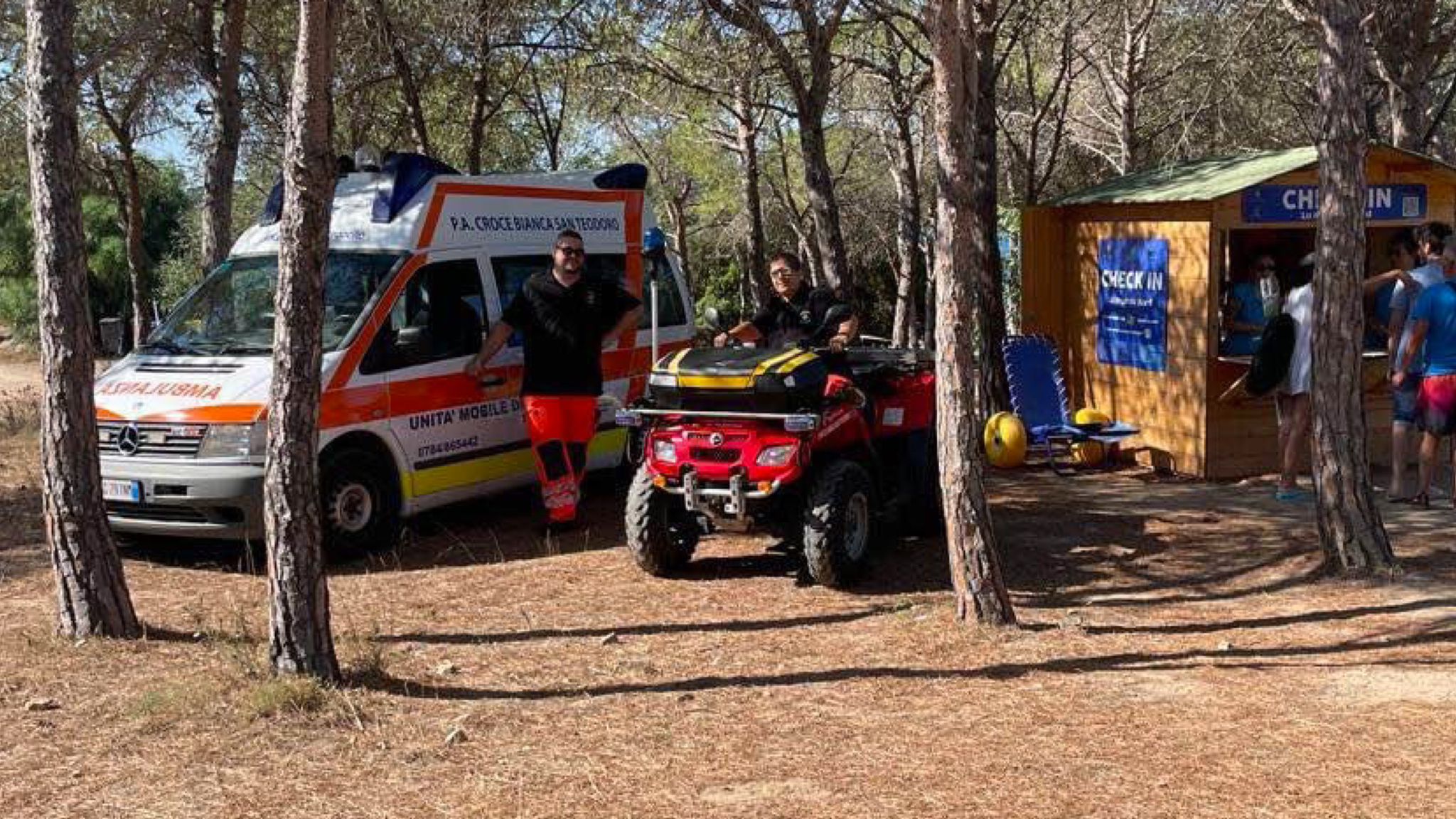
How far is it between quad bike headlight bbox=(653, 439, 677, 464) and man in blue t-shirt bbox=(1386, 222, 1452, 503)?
5.00 m

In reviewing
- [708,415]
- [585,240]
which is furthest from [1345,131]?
[585,240]

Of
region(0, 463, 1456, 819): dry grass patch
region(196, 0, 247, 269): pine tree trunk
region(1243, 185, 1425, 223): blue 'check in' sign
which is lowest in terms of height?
region(0, 463, 1456, 819): dry grass patch

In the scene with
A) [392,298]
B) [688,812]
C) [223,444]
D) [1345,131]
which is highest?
[1345,131]

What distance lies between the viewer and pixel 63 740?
589 cm

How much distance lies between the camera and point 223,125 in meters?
14.2

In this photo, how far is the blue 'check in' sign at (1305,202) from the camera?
11.7m

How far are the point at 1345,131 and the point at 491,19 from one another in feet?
27.7

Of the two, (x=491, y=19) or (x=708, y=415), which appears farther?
(x=491, y=19)

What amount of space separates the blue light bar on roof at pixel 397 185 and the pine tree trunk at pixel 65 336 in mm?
2721

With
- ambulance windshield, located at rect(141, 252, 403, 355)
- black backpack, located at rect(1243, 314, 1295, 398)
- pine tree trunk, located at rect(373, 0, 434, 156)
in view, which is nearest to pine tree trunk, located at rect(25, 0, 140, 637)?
ambulance windshield, located at rect(141, 252, 403, 355)

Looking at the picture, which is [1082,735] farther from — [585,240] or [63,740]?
[585,240]

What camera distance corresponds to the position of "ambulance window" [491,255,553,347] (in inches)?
402

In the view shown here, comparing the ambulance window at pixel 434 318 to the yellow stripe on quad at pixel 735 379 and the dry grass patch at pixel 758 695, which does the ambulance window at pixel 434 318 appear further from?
the yellow stripe on quad at pixel 735 379

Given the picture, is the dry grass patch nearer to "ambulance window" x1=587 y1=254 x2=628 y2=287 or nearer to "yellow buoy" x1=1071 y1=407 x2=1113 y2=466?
"ambulance window" x1=587 y1=254 x2=628 y2=287
